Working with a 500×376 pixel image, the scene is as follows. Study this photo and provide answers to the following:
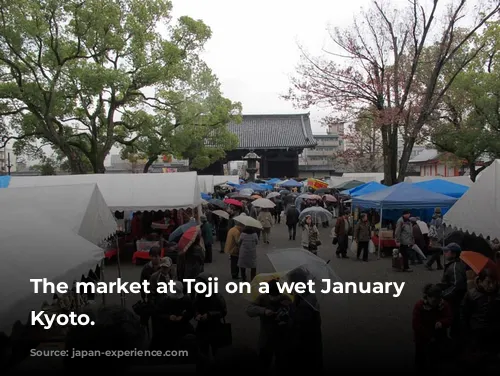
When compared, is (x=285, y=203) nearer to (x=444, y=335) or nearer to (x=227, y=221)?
(x=227, y=221)

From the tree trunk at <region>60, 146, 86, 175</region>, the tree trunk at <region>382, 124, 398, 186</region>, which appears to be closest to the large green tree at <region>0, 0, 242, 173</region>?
the tree trunk at <region>60, 146, 86, 175</region>

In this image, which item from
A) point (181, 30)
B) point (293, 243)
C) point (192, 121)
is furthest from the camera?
point (192, 121)

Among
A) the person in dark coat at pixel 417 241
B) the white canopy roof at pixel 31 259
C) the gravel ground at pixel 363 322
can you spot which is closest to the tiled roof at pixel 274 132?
the person in dark coat at pixel 417 241

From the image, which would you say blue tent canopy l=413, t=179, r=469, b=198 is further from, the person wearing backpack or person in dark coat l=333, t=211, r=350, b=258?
person in dark coat l=333, t=211, r=350, b=258

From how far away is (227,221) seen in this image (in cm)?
1324

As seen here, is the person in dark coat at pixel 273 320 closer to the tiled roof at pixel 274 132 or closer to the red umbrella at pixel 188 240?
the red umbrella at pixel 188 240

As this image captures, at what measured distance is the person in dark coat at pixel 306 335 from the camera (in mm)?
3740

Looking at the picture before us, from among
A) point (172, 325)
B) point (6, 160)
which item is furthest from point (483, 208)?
point (6, 160)

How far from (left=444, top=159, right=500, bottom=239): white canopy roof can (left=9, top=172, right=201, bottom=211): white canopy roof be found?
21.2 feet

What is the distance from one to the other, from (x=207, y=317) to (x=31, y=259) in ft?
5.40

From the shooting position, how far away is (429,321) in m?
A: 4.12

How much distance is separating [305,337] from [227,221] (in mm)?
9547

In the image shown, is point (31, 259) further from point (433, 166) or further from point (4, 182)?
point (433, 166)

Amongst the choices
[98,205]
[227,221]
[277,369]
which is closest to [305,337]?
[277,369]
